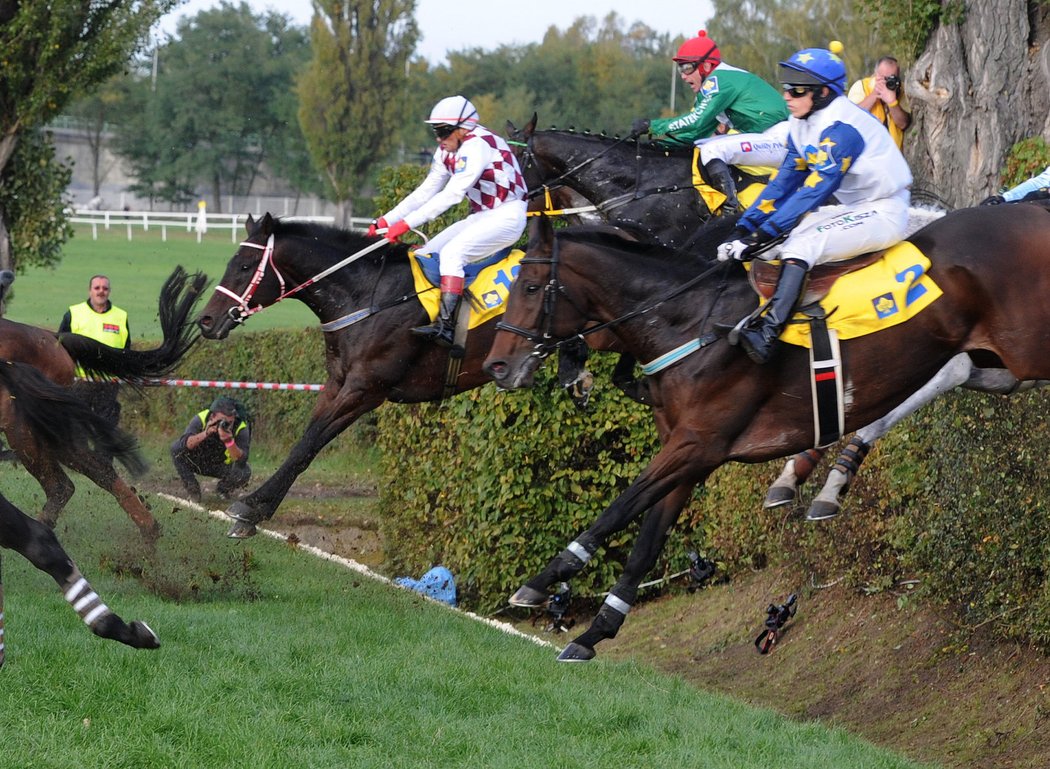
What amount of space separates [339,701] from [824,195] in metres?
3.36

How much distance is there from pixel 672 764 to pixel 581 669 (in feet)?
5.54

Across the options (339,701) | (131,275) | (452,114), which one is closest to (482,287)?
(452,114)

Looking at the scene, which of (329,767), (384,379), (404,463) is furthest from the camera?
(404,463)

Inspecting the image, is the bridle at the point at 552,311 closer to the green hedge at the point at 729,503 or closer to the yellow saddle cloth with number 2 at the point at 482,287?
the yellow saddle cloth with number 2 at the point at 482,287

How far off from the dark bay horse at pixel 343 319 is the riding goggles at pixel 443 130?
2.87 feet

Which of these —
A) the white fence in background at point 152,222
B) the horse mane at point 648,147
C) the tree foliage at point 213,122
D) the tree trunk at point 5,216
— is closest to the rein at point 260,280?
the horse mane at point 648,147

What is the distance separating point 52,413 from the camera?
6.43 meters

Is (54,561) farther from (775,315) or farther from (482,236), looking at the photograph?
(482,236)

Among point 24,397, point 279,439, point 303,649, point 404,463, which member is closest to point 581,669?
point 303,649

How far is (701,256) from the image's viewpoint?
7.42 meters

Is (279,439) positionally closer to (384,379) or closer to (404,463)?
(404,463)

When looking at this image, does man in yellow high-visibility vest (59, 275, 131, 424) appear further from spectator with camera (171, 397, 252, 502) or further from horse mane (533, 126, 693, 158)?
horse mane (533, 126, 693, 158)

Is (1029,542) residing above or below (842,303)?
below

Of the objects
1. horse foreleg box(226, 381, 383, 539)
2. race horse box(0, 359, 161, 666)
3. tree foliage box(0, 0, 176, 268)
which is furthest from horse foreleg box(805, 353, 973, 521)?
tree foliage box(0, 0, 176, 268)
